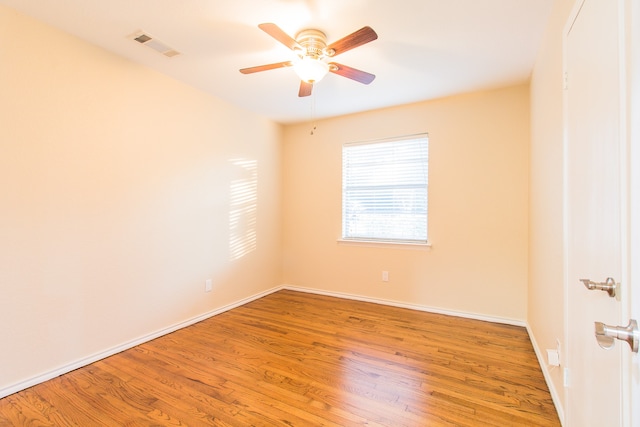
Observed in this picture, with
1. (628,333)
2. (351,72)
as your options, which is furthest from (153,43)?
(628,333)

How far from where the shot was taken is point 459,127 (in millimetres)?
3342

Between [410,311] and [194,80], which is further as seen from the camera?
[410,311]

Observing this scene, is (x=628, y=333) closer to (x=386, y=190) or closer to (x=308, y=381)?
(x=308, y=381)

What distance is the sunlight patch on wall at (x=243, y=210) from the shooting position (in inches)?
144

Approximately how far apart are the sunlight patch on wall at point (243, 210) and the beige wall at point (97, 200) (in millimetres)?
83

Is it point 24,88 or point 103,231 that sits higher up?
point 24,88

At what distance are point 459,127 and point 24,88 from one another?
151 inches

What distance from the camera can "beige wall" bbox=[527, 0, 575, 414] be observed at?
1664mm

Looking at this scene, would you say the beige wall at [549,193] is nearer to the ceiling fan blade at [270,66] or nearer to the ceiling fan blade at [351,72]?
the ceiling fan blade at [351,72]

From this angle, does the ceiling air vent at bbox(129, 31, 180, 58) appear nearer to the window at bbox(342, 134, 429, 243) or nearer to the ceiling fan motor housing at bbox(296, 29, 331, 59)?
the ceiling fan motor housing at bbox(296, 29, 331, 59)

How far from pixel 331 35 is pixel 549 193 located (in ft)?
6.20

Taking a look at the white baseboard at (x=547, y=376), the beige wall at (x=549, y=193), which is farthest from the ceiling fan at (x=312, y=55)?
the white baseboard at (x=547, y=376)

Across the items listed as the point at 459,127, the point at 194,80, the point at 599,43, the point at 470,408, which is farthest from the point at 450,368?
the point at 194,80

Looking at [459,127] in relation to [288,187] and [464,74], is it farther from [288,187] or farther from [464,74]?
[288,187]
